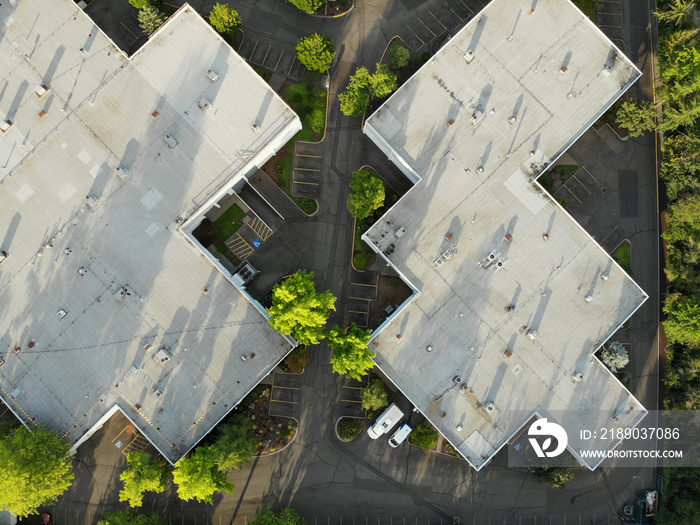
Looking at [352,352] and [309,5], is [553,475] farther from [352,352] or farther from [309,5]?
[309,5]

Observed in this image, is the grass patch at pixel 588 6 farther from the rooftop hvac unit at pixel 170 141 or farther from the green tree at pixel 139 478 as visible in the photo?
the green tree at pixel 139 478

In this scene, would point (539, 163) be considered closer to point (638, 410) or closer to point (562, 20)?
point (562, 20)

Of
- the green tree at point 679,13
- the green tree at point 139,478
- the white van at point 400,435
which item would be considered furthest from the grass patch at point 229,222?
the green tree at point 679,13

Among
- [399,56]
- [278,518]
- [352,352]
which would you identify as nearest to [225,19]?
[399,56]

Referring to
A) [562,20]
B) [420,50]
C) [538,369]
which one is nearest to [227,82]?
[420,50]

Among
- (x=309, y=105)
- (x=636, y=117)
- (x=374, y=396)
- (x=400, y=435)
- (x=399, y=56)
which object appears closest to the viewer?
(x=374, y=396)

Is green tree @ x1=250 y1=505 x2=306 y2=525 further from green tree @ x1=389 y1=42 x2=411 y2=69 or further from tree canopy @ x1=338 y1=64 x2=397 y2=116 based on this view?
green tree @ x1=389 y1=42 x2=411 y2=69
